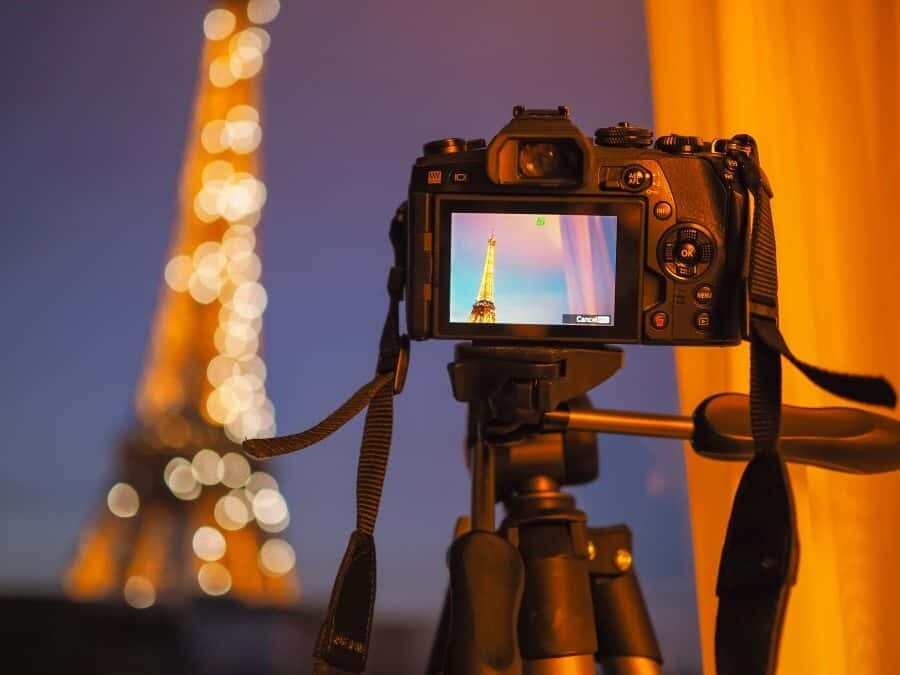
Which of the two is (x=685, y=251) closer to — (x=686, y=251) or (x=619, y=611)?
(x=686, y=251)

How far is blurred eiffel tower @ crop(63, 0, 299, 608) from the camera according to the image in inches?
165

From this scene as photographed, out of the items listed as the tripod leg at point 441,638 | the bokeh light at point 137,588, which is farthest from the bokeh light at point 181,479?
the tripod leg at point 441,638

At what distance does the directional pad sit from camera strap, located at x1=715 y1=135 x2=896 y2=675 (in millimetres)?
41

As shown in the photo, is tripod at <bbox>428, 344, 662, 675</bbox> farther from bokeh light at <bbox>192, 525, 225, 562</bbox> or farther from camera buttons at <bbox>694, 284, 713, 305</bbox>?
bokeh light at <bbox>192, 525, 225, 562</bbox>

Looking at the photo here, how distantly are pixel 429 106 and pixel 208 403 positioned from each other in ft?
9.24

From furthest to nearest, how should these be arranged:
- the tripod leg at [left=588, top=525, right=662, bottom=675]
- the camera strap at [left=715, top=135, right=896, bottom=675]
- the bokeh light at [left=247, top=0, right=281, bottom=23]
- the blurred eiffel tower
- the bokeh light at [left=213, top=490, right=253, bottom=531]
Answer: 1. the bokeh light at [left=213, top=490, right=253, bottom=531]
2. the blurred eiffel tower
3. the bokeh light at [left=247, top=0, right=281, bottom=23]
4. the tripod leg at [left=588, top=525, right=662, bottom=675]
5. the camera strap at [left=715, top=135, right=896, bottom=675]

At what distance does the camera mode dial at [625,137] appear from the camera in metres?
0.75

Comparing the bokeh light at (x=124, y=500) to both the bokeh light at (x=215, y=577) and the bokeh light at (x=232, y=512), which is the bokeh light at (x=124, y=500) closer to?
the bokeh light at (x=232, y=512)

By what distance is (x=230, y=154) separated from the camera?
14.4 feet

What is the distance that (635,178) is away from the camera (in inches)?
28.8

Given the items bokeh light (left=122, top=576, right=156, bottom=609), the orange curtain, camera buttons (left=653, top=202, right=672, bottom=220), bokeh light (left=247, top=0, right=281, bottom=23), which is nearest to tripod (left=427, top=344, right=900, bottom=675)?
camera buttons (left=653, top=202, right=672, bottom=220)

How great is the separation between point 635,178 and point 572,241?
0.23 feet

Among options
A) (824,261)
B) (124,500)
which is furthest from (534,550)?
(124,500)

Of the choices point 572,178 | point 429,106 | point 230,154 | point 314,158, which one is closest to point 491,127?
point 429,106
